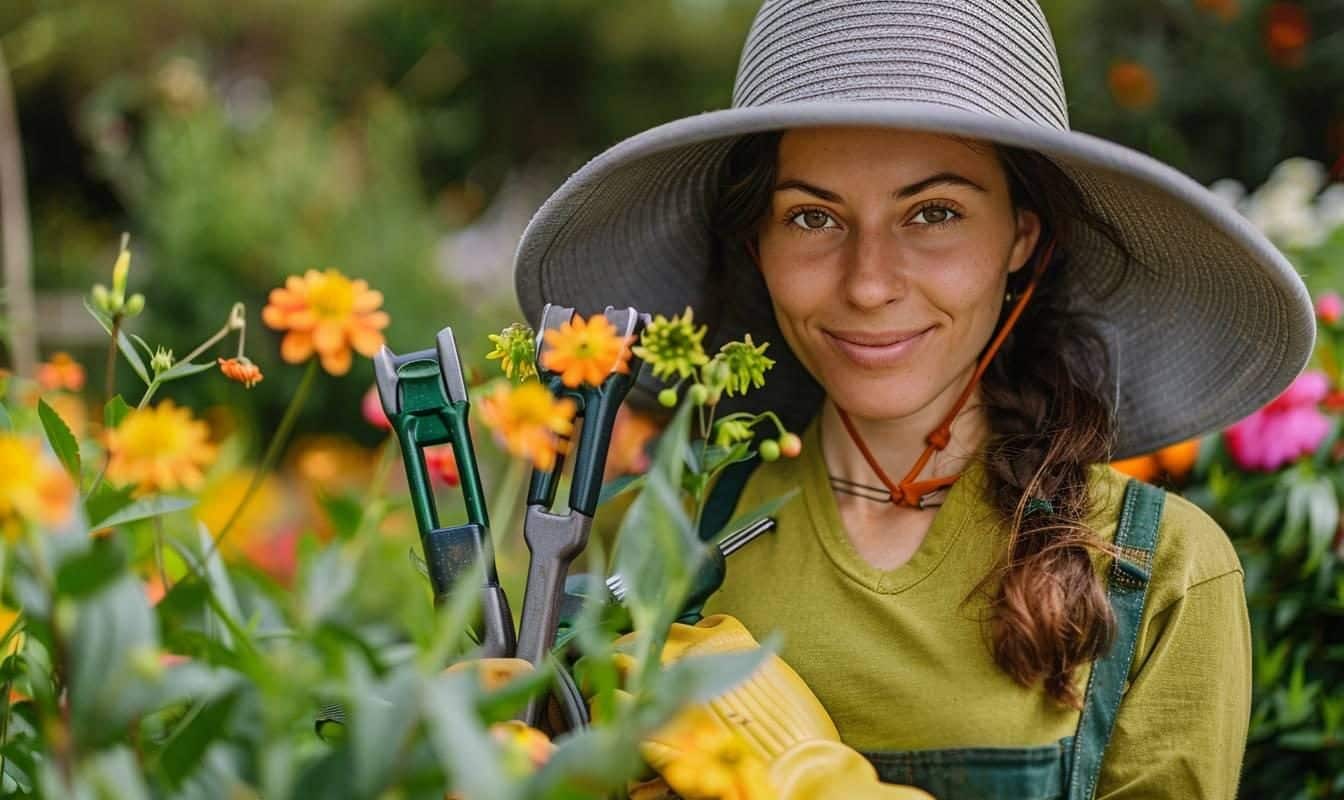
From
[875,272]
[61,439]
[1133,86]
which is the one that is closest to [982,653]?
[875,272]

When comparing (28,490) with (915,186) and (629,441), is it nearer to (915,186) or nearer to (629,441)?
(915,186)

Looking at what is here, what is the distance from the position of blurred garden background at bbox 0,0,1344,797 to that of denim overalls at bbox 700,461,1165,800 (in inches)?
15.0

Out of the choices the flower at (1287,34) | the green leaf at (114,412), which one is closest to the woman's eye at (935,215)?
the green leaf at (114,412)

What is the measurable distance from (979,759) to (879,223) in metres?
0.42

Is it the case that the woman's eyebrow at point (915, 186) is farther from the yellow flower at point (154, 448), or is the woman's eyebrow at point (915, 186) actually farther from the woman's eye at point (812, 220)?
the yellow flower at point (154, 448)

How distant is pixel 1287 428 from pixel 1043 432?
1.39 ft

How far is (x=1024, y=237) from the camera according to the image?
1165mm

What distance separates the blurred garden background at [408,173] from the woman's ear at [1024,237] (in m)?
0.39

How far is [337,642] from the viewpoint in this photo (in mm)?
590

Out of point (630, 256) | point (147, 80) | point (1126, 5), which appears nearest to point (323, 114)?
point (147, 80)

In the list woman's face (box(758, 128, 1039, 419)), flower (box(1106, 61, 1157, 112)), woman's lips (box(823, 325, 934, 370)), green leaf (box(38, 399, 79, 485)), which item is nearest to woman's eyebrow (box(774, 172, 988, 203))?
woman's face (box(758, 128, 1039, 419))

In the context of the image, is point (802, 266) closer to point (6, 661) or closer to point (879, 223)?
point (879, 223)

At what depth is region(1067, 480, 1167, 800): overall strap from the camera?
3.31ft

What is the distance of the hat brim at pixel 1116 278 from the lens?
3.49 feet
